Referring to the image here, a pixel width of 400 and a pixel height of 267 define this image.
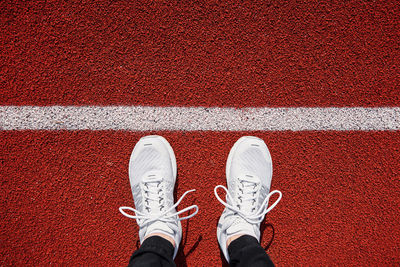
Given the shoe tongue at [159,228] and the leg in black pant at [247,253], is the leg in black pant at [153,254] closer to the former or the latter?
the shoe tongue at [159,228]

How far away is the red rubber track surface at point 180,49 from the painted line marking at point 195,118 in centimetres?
5

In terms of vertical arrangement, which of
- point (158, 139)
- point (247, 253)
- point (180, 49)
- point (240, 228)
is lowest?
point (247, 253)

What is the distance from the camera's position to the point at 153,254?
112 cm

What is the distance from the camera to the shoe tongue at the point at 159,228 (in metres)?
1.29

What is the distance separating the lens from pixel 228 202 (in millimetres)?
1401

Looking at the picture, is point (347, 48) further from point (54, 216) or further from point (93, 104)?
point (54, 216)

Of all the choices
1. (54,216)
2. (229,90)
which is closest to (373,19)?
(229,90)

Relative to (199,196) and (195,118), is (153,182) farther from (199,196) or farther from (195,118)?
(195,118)

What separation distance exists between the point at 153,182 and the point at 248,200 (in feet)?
2.09

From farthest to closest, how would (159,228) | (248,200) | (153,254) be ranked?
(248,200) < (159,228) < (153,254)

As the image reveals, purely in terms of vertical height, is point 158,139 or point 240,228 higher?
point 158,139

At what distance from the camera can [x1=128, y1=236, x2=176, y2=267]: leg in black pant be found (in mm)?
1086

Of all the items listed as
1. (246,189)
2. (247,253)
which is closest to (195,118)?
(246,189)

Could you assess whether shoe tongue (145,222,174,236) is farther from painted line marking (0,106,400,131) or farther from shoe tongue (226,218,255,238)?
painted line marking (0,106,400,131)
